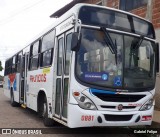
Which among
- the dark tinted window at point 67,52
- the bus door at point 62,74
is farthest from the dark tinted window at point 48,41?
the dark tinted window at point 67,52

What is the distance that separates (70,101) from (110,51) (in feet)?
4.79

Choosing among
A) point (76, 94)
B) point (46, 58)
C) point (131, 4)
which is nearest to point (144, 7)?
point (131, 4)

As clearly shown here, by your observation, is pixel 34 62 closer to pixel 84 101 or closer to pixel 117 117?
pixel 84 101

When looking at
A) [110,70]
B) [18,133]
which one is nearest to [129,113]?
[110,70]

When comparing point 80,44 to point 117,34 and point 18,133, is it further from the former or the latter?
point 18,133

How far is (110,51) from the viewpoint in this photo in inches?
278

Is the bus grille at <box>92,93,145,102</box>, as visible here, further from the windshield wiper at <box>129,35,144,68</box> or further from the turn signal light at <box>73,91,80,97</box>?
the windshield wiper at <box>129,35,144,68</box>

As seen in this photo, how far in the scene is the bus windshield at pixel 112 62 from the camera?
271 inches

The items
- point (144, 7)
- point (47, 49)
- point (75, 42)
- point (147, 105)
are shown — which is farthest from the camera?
point (144, 7)

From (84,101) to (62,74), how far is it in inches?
49.7

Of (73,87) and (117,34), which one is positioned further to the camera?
(117,34)

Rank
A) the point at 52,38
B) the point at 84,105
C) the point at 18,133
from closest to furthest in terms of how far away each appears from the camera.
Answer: the point at 84,105 < the point at 18,133 < the point at 52,38

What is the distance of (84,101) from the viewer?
671 centimetres

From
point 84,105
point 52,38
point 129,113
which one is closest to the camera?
point 84,105
